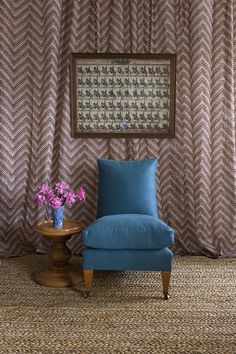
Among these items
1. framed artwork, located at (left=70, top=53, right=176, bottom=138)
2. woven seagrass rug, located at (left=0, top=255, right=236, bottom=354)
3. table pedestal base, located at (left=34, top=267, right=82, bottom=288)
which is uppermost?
framed artwork, located at (left=70, top=53, right=176, bottom=138)

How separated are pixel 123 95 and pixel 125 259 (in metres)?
1.81

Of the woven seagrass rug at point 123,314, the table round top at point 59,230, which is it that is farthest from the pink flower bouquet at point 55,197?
the woven seagrass rug at point 123,314

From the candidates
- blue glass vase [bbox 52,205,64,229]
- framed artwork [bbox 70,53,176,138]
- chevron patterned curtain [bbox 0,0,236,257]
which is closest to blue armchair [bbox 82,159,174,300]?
blue glass vase [bbox 52,205,64,229]

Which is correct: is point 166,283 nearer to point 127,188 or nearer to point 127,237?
point 127,237

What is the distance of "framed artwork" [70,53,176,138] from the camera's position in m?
4.68

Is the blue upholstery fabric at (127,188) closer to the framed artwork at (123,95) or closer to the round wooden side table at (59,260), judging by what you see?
the round wooden side table at (59,260)

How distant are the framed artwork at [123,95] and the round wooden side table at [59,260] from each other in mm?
1194

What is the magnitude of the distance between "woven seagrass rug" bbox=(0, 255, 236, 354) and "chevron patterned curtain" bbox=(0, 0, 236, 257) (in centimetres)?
61

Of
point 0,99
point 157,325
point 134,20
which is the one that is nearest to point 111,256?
point 157,325

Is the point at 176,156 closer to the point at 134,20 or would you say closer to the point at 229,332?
the point at 134,20

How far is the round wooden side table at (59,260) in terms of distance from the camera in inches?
149

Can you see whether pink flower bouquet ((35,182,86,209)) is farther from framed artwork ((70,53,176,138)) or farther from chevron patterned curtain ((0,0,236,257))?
framed artwork ((70,53,176,138))

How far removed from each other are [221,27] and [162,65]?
2.23ft

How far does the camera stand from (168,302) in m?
3.49
